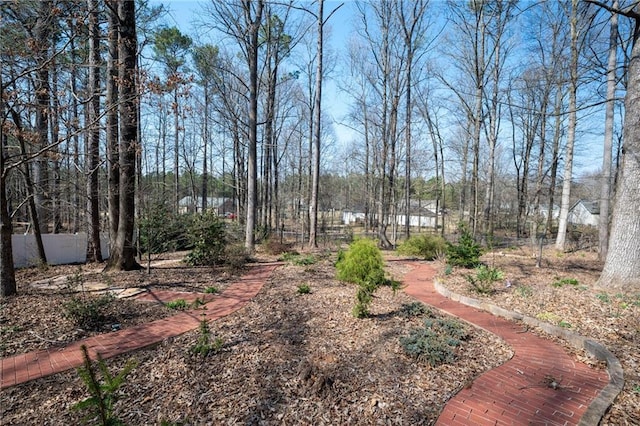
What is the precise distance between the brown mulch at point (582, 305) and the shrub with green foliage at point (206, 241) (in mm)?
5564

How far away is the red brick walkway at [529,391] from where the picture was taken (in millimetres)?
2441

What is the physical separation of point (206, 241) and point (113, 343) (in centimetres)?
436

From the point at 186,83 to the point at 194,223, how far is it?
4106 millimetres

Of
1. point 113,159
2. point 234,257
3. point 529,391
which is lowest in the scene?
point 529,391

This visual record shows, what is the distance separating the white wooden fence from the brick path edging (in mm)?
9679

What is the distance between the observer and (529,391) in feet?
9.23

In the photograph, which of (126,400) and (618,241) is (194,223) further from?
(618,241)

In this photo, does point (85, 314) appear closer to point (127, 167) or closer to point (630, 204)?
point (127, 167)

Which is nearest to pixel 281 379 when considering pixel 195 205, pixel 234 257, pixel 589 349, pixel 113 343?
pixel 113 343

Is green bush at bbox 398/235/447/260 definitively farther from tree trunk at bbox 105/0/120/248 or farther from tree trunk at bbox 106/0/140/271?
tree trunk at bbox 105/0/120/248

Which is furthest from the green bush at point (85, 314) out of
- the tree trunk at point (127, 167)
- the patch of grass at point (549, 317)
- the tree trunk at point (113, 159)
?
the patch of grass at point (549, 317)

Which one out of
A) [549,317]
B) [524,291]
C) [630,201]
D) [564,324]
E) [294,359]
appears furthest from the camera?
[524,291]

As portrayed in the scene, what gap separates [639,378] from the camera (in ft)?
9.61

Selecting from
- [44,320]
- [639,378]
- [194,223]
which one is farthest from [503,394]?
[194,223]
